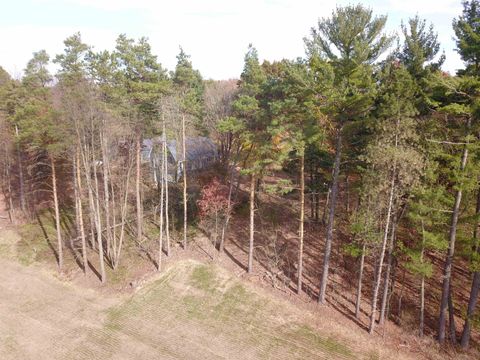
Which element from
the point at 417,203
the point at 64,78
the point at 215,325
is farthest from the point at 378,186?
the point at 64,78

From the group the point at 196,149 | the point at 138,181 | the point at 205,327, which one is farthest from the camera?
the point at 196,149

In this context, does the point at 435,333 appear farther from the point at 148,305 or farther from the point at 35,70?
the point at 35,70

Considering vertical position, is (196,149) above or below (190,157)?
above

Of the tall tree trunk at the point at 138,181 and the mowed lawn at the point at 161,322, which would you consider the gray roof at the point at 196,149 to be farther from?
the mowed lawn at the point at 161,322

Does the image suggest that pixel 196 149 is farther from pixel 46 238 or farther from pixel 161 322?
pixel 161 322

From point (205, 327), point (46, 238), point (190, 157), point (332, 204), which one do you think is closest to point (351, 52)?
point (332, 204)
